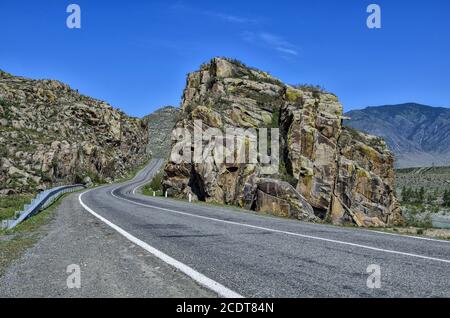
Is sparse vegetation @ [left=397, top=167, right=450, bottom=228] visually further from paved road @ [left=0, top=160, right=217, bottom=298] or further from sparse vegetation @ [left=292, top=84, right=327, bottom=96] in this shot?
paved road @ [left=0, top=160, right=217, bottom=298]

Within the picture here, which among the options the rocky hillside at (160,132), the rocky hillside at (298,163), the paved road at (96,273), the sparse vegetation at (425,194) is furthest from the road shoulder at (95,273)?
the rocky hillside at (160,132)

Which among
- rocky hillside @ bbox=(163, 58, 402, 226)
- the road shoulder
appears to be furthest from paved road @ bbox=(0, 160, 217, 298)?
rocky hillside @ bbox=(163, 58, 402, 226)

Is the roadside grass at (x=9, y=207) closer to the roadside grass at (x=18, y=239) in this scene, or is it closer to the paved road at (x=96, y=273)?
the roadside grass at (x=18, y=239)

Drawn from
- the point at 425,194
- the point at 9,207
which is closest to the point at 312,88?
the point at 9,207

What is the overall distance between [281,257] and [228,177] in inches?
912

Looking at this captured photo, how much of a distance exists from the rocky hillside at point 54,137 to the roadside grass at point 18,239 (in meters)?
26.3

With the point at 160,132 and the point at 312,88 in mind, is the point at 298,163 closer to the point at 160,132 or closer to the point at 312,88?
the point at 312,88

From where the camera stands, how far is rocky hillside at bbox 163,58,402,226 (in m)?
29.5

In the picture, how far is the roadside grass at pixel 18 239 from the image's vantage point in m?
7.20

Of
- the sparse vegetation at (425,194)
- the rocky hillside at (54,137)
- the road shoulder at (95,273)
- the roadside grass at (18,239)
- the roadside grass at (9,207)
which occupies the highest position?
the rocky hillside at (54,137)

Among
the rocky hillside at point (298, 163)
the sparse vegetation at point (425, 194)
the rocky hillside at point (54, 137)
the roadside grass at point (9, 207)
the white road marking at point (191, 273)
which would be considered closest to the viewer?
the white road marking at point (191, 273)

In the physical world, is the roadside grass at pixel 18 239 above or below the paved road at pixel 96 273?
below
